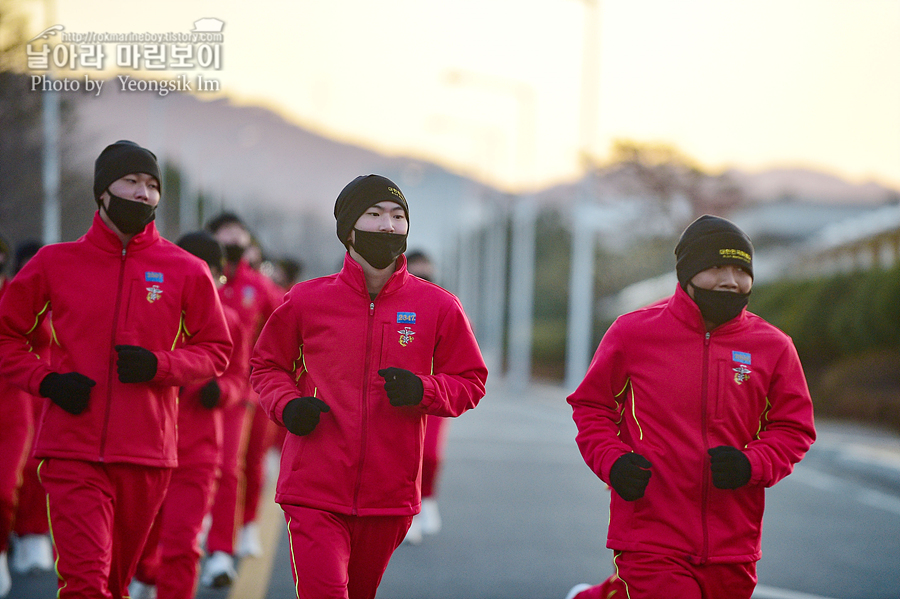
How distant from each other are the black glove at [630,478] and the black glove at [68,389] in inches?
86.1

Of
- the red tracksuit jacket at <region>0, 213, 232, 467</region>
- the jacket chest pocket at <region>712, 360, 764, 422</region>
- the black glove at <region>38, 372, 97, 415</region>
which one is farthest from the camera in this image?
the red tracksuit jacket at <region>0, 213, 232, 467</region>

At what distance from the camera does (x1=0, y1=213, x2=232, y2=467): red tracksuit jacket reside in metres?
4.86

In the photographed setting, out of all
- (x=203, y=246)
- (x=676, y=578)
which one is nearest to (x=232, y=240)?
(x=203, y=246)

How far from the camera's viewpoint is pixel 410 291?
15.2ft

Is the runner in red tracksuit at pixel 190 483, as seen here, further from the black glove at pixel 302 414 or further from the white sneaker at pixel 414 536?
the white sneaker at pixel 414 536

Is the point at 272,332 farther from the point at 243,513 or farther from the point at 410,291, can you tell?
the point at 243,513

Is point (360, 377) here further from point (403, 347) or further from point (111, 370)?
point (111, 370)

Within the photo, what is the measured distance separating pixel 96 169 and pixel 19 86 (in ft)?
54.9

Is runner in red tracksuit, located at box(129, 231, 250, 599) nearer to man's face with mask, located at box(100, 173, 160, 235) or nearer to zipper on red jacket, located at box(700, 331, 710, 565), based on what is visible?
man's face with mask, located at box(100, 173, 160, 235)

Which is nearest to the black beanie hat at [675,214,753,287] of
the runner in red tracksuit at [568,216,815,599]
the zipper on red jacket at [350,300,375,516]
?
the runner in red tracksuit at [568,216,815,599]

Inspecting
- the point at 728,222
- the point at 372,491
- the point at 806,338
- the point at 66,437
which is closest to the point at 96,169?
the point at 66,437

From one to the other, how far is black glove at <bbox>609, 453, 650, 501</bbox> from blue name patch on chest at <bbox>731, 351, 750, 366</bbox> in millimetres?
568

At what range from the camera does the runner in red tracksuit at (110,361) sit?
4.77m

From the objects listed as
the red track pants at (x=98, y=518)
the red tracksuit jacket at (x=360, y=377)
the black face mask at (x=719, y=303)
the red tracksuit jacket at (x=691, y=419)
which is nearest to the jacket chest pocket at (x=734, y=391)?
the red tracksuit jacket at (x=691, y=419)
